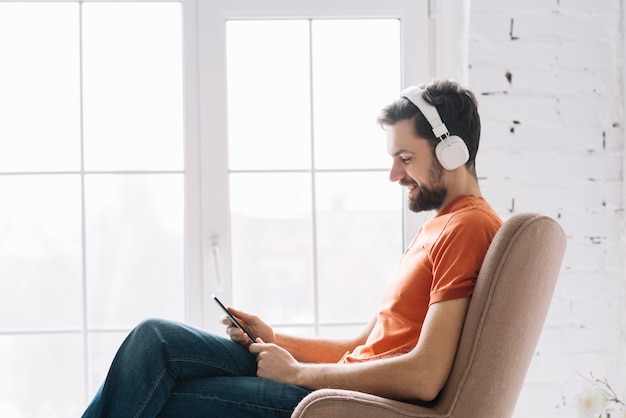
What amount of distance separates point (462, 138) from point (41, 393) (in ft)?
5.50

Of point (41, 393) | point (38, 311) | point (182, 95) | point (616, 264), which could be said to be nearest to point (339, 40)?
point (182, 95)

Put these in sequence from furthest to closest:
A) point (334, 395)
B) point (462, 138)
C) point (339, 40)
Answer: point (339, 40) < point (462, 138) < point (334, 395)

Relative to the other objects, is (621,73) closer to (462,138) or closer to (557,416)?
(462,138)

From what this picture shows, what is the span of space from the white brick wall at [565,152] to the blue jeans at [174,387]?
3.59ft

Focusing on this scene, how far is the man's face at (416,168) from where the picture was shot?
1.75m

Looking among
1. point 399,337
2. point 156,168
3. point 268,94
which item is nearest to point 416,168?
point 399,337

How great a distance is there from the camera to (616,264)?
236cm

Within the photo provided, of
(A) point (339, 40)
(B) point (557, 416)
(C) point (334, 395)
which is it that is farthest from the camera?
(A) point (339, 40)

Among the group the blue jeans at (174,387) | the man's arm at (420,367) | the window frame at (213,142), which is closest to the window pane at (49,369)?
the window frame at (213,142)

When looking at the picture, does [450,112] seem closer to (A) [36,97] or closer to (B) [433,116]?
(B) [433,116]

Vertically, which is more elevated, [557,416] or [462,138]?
[462,138]

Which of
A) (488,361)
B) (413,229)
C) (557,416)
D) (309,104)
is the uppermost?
(309,104)

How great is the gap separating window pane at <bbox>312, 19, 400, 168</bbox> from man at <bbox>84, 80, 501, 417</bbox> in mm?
679

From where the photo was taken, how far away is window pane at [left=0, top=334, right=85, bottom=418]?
2447 mm
